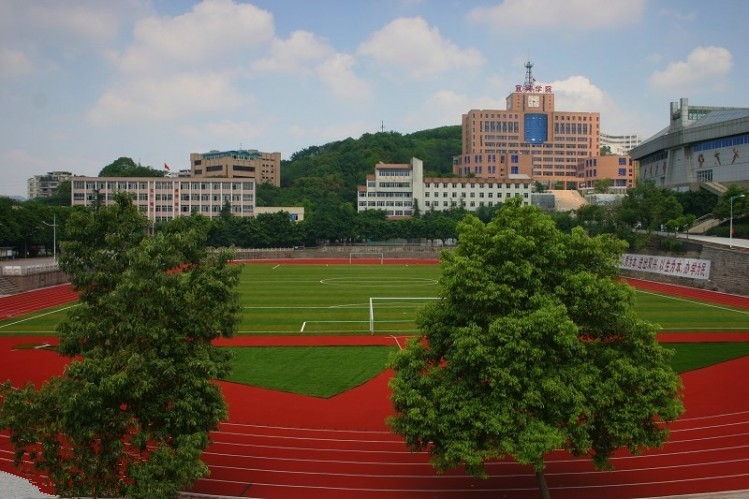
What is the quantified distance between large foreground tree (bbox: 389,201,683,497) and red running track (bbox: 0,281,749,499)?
2.24m

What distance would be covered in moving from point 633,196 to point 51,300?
186 feet

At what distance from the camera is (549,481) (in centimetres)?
1691

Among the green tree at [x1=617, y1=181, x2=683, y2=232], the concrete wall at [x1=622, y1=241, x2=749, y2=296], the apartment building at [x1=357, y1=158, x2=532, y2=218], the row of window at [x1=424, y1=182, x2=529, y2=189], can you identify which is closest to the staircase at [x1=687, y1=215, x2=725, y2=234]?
the green tree at [x1=617, y1=181, x2=683, y2=232]

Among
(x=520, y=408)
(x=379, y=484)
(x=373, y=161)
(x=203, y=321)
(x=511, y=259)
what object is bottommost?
(x=379, y=484)

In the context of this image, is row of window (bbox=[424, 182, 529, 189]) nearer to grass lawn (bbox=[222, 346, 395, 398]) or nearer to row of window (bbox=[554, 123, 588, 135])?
row of window (bbox=[554, 123, 588, 135])

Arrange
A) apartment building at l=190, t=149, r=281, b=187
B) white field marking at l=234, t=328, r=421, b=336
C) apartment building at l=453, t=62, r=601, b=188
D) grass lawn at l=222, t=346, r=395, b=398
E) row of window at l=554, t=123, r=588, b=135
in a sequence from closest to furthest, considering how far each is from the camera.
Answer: grass lawn at l=222, t=346, r=395, b=398, white field marking at l=234, t=328, r=421, b=336, apartment building at l=190, t=149, r=281, b=187, apartment building at l=453, t=62, r=601, b=188, row of window at l=554, t=123, r=588, b=135

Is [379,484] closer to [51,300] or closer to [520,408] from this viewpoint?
[520,408]

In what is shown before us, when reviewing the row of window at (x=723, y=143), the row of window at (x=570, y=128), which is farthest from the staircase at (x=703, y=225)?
the row of window at (x=570, y=128)

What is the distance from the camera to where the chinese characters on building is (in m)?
54.6

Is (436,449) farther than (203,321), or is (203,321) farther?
(203,321)

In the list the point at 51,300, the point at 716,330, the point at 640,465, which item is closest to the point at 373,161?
the point at 51,300

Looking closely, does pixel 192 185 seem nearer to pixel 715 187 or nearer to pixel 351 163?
pixel 351 163

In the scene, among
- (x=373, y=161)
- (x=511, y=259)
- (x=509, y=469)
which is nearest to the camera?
(x=511, y=259)

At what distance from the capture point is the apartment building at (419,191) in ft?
387
